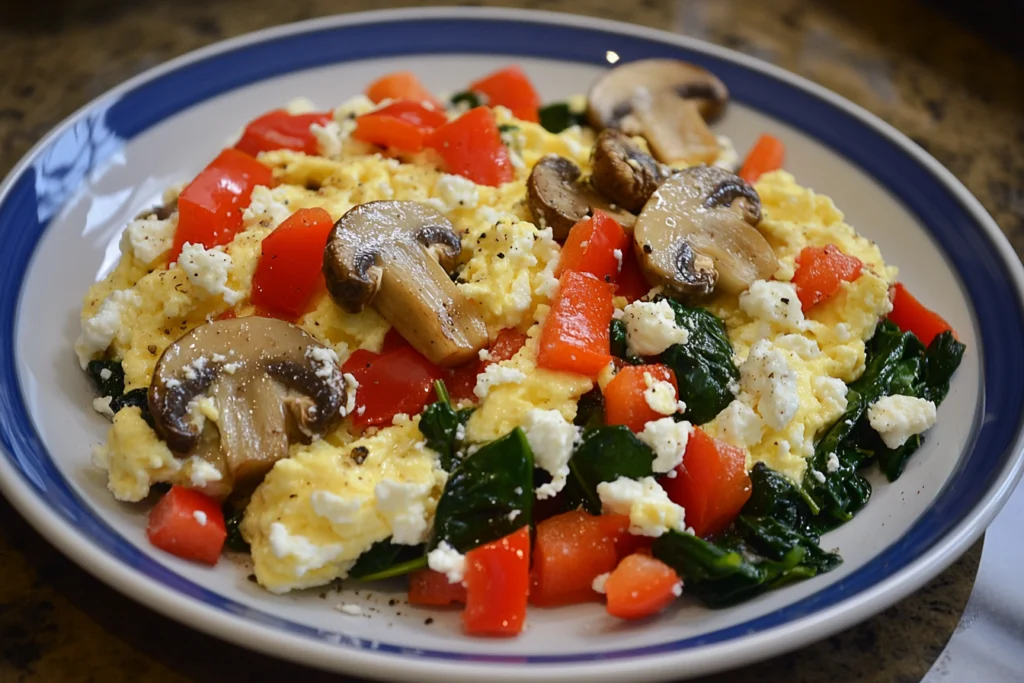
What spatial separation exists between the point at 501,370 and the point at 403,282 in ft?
1.40

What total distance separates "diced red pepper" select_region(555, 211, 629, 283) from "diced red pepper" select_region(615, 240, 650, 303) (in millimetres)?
45

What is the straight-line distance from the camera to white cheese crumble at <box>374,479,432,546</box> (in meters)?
2.58

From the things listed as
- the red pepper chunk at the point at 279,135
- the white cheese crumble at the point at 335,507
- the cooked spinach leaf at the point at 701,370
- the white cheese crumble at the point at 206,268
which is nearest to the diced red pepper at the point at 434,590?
the white cheese crumble at the point at 335,507

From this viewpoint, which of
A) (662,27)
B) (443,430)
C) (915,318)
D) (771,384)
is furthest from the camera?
(662,27)

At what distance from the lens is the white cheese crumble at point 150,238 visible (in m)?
3.23

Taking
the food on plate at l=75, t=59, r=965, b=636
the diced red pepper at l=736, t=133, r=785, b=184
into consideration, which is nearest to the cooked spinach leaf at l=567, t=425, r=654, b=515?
the food on plate at l=75, t=59, r=965, b=636

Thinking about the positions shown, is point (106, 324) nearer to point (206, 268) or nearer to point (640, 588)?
point (206, 268)

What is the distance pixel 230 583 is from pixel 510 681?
2.78 feet

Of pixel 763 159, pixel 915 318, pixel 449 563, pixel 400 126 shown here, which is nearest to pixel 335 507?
pixel 449 563

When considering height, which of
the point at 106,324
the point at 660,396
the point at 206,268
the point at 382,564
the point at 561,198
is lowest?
the point at 106,324

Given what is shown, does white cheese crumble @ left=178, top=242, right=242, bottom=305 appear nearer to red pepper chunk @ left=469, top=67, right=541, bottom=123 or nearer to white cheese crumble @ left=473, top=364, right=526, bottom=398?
white cheese crumble @ left=473, top=364, right=526, bottom=398

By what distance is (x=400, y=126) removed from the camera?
3723 millimetres

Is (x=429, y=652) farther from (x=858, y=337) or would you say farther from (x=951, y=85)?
(x=951, y=85)

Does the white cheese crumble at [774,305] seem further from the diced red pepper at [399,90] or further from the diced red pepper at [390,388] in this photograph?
the diced red pepper at [399,90]
